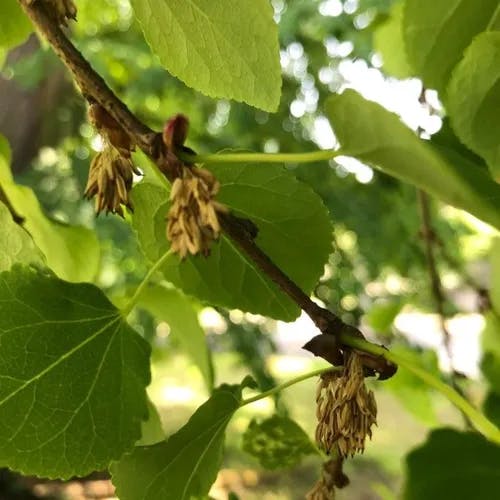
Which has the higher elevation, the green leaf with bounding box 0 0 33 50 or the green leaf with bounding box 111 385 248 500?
the green leaf with bounding box 0 0 33 50

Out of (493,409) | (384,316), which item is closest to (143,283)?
(493,409)

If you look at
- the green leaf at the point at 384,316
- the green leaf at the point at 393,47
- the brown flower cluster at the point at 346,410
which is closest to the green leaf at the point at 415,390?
the green leaf at the point at 384,316

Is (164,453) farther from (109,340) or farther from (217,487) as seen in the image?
(217,487)

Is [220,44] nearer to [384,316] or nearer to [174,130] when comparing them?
[174,130]

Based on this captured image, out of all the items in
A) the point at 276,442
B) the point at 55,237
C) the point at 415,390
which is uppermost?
the point at 55,237

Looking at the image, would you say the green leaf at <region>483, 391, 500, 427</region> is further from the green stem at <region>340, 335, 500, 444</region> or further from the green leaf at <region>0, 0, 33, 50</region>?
the green leaf at <region>0, 0, 33, 50</region>

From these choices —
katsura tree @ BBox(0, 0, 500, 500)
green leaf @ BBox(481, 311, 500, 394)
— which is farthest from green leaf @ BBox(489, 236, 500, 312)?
katsura tree @ BBox(0, 0, 500, 500)

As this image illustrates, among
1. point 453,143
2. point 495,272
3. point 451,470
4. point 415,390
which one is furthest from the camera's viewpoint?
point 415,390

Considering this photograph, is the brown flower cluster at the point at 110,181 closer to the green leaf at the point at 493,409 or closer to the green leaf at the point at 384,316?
the green leaf at the point at 493,409
